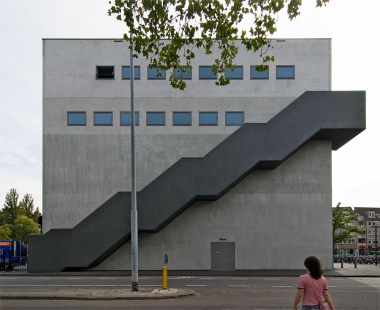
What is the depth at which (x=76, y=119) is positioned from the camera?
31.1 metres

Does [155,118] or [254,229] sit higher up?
[155,118]

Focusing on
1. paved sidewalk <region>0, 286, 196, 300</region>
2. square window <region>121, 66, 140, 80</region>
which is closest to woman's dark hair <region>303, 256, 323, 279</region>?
paved sidewalk <region>0, 286, 196, 300</region>

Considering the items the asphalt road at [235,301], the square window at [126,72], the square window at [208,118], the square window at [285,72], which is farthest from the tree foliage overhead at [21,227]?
the asphalt road at [235,301]

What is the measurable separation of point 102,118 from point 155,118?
3418 mm

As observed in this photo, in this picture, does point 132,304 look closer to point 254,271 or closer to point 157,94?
point 254,271

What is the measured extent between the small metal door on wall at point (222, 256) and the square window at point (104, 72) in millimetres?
12764

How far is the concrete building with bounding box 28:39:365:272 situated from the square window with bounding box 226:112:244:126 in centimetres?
6

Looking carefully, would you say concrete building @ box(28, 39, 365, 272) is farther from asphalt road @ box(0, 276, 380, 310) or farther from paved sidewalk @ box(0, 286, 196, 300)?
paved sidewalk @ box(0, 286, 196, 300)

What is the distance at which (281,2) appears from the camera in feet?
33.5

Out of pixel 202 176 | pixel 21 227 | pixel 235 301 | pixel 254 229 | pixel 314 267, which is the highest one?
pixel 202 176

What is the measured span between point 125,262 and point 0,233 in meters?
59.0

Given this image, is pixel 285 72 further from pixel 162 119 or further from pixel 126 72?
pixel 126 72

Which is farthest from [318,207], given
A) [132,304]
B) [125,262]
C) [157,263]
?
[132,304]

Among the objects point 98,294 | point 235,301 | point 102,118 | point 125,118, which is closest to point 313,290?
point 235,301
